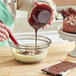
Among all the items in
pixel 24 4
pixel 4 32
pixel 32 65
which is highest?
pixel 24 4

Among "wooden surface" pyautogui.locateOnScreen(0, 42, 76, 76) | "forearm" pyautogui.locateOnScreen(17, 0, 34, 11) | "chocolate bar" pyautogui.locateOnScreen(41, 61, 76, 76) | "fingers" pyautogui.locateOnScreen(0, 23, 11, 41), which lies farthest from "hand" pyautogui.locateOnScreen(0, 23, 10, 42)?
"forearm" pyautogui.locateOnScreen(17, 0, 34, 11)

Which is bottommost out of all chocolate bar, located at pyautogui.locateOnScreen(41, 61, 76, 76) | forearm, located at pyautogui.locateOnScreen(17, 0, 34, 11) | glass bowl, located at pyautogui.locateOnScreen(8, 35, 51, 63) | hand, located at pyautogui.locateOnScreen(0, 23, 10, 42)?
chocolate bar, located at pyautogui.locateOnScreen(41, 61, 76, 76)

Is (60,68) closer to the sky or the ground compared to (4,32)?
closer to the ground

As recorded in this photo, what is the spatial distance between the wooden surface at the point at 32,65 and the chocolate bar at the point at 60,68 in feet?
0.09

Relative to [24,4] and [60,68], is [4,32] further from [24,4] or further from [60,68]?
[24,4]

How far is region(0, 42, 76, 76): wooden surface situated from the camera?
1.14m

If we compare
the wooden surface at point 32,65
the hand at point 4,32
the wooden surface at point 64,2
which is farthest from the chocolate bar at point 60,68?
the wooden surface at point 64,2

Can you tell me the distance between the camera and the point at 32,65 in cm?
124

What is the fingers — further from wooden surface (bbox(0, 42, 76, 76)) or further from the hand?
wooden surface (bbox(0, 42, 76, 76))

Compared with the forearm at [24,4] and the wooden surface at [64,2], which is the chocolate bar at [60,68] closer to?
→ the forearm at [24,4]

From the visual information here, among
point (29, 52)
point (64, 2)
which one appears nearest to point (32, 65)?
point (29, 52)

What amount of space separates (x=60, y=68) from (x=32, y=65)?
168 mm

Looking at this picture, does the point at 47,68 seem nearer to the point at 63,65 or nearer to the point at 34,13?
the point at 63,65

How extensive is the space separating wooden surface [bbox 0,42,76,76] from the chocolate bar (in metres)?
0.03
